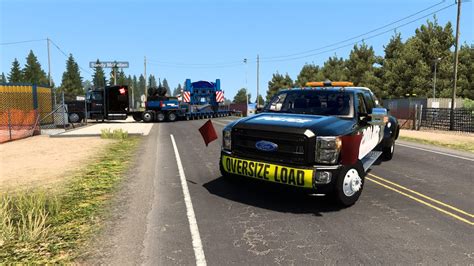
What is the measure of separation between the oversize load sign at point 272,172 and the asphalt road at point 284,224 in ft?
0.76

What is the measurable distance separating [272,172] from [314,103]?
2.06 m

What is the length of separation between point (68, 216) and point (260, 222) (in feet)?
9.38

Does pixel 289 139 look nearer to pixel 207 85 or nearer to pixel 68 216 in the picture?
pixel 68 216

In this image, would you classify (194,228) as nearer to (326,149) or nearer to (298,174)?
(298,174)

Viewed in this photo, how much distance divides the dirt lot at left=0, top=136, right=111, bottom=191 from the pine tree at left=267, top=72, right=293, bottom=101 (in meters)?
70.4

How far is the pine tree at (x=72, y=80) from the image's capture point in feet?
339

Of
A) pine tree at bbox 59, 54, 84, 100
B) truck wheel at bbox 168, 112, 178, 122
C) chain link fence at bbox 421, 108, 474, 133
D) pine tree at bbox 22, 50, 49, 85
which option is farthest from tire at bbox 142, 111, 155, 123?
pine tree at bbox 22, 50, 49, 85

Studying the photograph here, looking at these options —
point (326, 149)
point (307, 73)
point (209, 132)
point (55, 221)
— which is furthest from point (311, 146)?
point (307, 73)

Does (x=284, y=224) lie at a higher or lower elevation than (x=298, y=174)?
lower

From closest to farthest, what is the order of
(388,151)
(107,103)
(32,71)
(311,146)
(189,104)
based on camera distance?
(311,146) < (388,151) < (107,103) < (189,104) < (32,71)

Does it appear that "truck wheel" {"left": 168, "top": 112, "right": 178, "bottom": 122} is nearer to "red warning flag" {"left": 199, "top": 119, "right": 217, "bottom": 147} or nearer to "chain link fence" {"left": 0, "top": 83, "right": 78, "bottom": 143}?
"chain link fence" {"left": 0, "top": 83, "right": 78, "bottom": 143}

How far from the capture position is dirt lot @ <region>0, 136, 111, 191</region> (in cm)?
730

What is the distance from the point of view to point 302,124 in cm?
518

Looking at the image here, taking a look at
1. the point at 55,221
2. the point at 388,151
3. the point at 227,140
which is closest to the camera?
the point at 55,221
